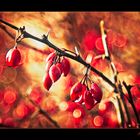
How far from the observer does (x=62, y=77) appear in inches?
70.9

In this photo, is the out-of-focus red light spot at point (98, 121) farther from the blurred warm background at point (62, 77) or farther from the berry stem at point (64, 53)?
the berry stem at point (64, 53)

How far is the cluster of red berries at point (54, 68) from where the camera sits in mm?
1788

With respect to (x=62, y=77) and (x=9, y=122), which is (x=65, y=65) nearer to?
(x=62, y=77)

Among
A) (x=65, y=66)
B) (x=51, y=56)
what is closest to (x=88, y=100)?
(x=65, y=66)

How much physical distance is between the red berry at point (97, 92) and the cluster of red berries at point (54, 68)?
0.63 feet

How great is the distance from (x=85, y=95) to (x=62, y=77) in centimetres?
19

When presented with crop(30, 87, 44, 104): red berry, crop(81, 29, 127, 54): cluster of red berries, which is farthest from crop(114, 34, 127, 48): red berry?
crop(30, 87, 44, 104): red berry

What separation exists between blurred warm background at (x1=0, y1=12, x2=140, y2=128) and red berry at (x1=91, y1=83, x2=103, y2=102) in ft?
0.09

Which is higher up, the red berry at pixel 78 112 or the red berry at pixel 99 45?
the red berry at pixel 99 45

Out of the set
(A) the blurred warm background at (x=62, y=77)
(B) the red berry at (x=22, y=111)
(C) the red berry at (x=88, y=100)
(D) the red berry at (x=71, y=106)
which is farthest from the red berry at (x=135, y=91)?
(B) the red berry at (x=22, y=111)
